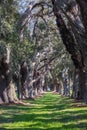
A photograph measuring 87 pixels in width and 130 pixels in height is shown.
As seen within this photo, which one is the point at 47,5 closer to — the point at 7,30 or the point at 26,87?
the point at 7,30

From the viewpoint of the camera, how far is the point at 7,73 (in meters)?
36.5

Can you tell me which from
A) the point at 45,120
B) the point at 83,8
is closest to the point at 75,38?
the point at 83,8

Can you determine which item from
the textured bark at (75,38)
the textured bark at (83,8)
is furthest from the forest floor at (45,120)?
the textured bark at (83,8)

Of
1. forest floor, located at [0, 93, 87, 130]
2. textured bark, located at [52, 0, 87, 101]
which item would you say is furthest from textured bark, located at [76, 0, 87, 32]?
forest floor, located at [0, 93, 87, 130]

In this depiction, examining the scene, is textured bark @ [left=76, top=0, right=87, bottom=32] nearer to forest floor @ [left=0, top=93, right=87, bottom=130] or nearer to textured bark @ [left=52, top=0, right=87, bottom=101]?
textured bark @ [left=52, top=0, right=87, bottom=101]

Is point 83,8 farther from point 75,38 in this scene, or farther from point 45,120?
point 45,120

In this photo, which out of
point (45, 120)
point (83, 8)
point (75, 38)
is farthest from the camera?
point (45, 120)

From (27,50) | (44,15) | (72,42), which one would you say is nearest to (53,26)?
(27,50)

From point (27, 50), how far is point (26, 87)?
16569mm

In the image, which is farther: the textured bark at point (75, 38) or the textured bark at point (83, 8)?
the textured bark at point (75, 38)

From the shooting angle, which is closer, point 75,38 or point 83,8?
point 83,8

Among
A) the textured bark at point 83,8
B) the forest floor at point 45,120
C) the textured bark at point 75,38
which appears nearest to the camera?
the textured bark at point 83,8

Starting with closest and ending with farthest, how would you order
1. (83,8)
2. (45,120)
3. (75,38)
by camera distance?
(83,8) → (75,38) → (45,120)

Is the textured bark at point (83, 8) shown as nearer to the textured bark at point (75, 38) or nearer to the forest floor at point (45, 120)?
the textured bark at point (75, 38)
